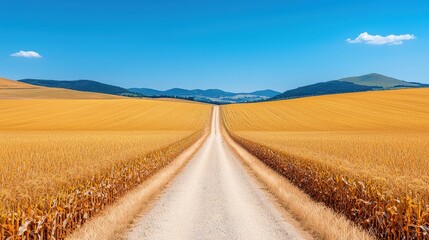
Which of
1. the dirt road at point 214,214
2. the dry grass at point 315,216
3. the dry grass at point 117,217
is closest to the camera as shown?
the dry grass at point 315,216

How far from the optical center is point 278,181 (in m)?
19.5

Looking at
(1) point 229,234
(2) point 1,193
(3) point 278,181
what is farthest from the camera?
(3) point 278,181

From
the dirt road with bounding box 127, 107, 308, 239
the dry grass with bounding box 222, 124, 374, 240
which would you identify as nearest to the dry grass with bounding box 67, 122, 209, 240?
the dirt road with bounding box 127, 107, 308, 239

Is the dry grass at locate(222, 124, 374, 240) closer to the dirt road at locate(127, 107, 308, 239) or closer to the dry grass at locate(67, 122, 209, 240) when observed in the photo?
the dirt road at locate(127, 107, 308, 239)

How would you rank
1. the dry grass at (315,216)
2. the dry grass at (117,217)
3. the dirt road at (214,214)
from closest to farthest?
the dry grass at (315,216), the dry grass at (117,217), the dirt road at (214,214)

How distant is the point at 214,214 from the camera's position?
12672mm

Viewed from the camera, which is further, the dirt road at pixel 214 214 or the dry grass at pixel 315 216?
the dirt road at pixel 214 214

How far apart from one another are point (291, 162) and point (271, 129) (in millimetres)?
70093

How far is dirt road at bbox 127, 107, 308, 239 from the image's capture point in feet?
33.9

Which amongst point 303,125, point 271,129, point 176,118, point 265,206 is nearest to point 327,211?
point 265,206

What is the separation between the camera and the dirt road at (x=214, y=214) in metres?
10.3

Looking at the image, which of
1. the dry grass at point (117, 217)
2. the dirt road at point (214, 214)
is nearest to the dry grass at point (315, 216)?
the dirt road at point (214, 214)

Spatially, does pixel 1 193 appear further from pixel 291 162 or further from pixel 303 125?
pixel 303 125

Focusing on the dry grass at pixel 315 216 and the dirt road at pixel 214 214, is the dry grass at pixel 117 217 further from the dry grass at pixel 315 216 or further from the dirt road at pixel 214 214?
the dry grass at pixel 315 216
